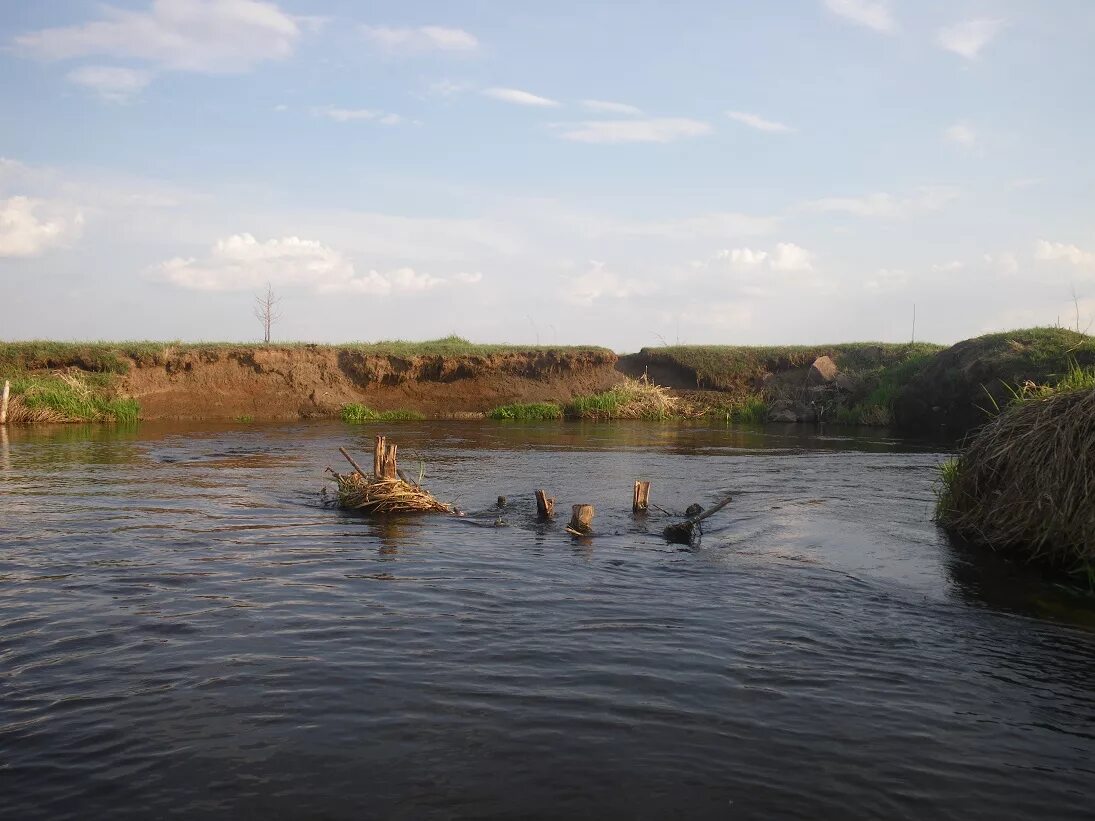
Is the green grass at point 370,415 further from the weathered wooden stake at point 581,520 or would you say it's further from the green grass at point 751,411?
the weathered wooden stake at point 581,520

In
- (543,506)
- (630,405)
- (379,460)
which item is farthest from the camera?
(630,405)

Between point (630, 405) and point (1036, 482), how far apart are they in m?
22.4

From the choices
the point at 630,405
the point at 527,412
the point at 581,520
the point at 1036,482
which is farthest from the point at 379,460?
the point at 630,405

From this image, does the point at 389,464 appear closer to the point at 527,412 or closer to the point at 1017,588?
the point at 1017,588

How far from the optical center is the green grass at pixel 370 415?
29.4 metres

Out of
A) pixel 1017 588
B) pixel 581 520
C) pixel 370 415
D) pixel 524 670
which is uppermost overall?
pixel 370 415

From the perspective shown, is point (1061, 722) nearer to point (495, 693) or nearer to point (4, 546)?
point (495, 693)

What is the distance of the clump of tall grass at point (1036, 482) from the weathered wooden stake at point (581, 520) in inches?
180

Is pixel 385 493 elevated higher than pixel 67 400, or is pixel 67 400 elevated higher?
pixel 67 400

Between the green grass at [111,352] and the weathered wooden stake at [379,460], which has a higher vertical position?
the green grass at [111,352]

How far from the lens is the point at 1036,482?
9320 mm

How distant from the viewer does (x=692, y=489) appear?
14.8 meters

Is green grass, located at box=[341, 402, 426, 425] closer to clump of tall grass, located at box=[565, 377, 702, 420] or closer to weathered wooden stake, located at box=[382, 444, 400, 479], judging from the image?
clump of tall grass, located at box=[565, 377, 702, 420]

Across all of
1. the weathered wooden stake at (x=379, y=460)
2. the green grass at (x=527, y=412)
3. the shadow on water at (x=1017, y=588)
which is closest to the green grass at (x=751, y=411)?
the green grass at (x=527, y=412)
